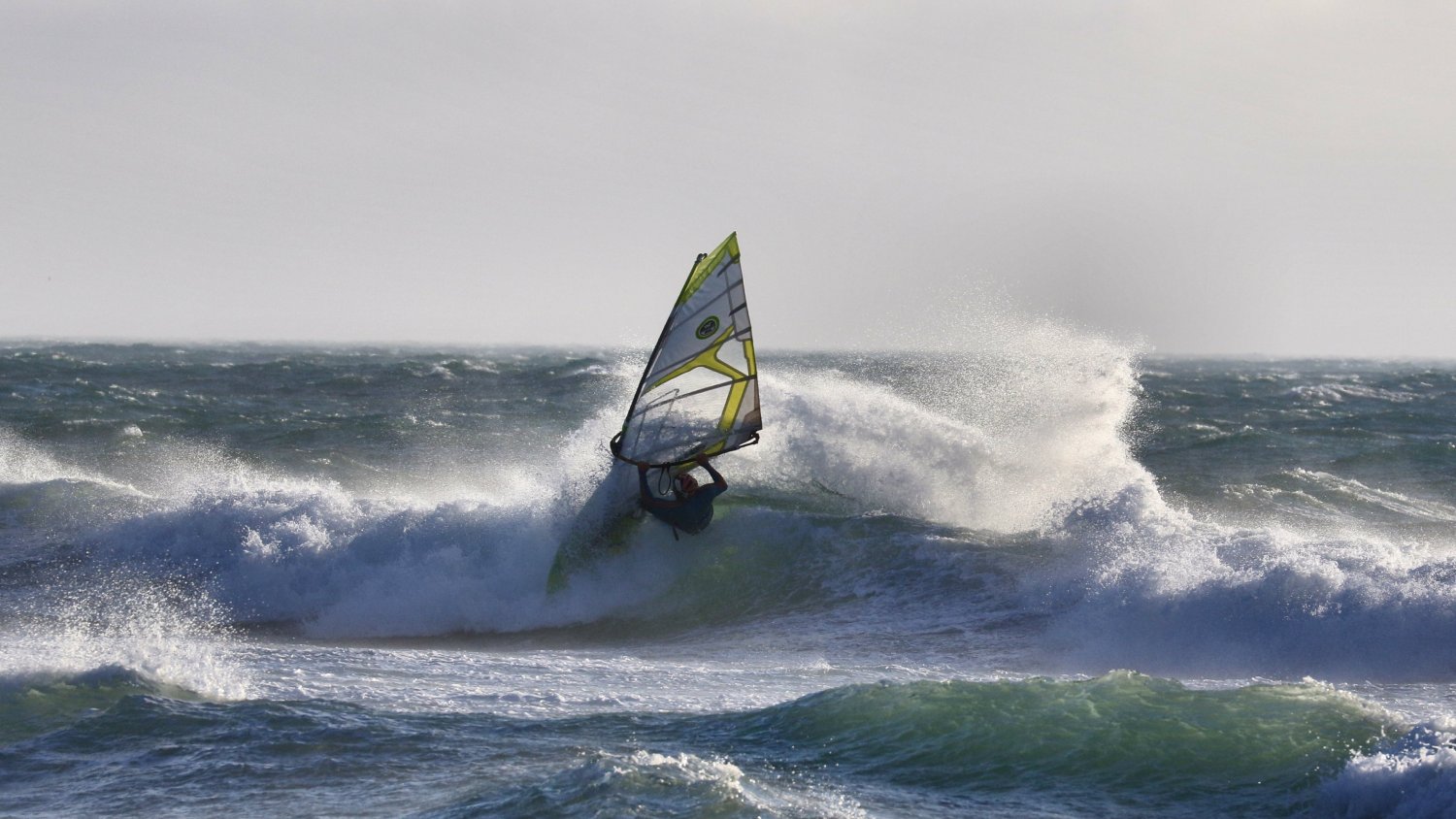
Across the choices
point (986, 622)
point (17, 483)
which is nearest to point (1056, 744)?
point (986, 622)

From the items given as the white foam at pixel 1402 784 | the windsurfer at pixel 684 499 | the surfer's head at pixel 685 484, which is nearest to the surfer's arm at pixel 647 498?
the windsurfer at pixel 684 499

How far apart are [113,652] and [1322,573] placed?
972cm

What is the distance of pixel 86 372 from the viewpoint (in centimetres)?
3966

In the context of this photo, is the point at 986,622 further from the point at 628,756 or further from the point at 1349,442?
the point at 1349,442

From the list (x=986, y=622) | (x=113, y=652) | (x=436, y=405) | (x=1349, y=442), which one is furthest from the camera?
(x=436, y=405)

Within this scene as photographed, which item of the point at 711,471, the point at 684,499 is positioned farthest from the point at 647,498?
the point at 711,471

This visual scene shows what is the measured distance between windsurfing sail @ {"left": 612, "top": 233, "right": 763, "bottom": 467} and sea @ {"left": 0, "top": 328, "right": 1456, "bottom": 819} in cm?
137

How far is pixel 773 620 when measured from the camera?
13094mm

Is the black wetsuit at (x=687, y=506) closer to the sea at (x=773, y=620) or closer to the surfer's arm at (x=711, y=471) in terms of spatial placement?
the surfer's arm at (x=711, y=471)

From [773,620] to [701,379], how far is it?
98.1 inches

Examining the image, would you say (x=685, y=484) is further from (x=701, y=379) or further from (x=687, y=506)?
(x=701, y=379)

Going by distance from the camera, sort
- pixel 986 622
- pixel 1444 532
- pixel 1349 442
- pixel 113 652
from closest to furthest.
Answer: pixel 113 652, pixel 986 622, pixel 1444 532, pixel 1349 442

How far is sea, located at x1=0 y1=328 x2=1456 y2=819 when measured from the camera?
725 cm

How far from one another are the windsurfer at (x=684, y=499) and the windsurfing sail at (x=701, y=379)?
249mm
